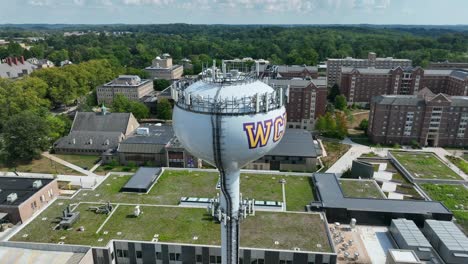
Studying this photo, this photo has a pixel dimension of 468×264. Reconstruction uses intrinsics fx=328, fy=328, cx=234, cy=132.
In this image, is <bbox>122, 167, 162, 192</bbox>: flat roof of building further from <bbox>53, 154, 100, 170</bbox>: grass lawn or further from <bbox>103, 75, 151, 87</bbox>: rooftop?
<bbox>103, 75, 151, 87</bbox>: rooftop

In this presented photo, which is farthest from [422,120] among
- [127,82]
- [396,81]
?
[127,82]

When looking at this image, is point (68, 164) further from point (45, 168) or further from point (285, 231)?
point (285, 231)

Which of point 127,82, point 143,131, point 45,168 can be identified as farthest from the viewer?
point 127,82

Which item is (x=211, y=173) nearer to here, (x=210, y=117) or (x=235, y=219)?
(x=235, y=219)

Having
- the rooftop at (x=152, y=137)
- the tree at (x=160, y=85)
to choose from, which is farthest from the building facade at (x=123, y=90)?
the rooftop at (x=152, y=137)

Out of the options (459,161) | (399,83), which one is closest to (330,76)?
(399,83)
